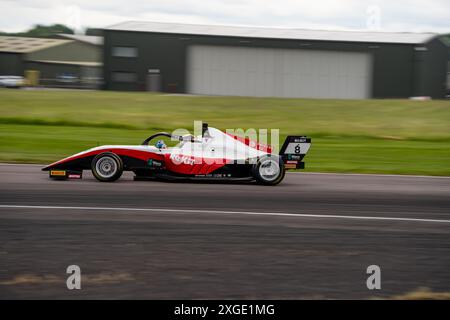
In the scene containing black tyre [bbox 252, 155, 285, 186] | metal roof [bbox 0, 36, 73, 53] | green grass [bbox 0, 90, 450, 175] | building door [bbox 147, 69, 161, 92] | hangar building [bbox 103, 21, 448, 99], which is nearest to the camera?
black tyre [bbox 252, 155, 285, 186]

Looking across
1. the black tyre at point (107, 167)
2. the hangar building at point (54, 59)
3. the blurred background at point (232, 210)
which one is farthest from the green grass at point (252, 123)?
the hangar building at point (54, 59)

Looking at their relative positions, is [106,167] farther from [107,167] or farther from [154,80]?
[154,80]

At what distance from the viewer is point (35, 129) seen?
25.6 m

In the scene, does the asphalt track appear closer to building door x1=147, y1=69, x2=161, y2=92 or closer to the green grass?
the green grass

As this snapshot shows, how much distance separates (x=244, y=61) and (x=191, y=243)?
154 ft

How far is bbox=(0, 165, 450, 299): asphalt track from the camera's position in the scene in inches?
274

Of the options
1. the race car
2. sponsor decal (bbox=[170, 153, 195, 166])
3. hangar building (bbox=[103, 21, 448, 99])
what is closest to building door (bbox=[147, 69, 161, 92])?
hangar building (bbox=[103, 21, 448, 99])

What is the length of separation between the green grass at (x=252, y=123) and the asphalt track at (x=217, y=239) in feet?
16.8

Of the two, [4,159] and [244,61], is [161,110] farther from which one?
[244,61]

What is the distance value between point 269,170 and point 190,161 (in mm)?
1488

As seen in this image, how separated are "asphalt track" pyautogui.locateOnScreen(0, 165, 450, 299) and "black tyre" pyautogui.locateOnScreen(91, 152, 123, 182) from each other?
0.23 m

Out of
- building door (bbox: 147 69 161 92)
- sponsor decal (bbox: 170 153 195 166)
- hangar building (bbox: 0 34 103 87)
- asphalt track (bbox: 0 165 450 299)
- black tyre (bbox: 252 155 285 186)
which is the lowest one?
asphalt track (bbox: 0 165 450 299)

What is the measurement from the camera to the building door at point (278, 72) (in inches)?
2117
